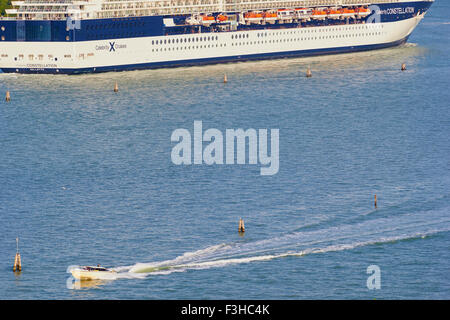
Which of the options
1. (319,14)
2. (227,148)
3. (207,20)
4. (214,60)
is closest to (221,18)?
(207,20)

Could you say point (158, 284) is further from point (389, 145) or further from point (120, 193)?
point (389, 145)

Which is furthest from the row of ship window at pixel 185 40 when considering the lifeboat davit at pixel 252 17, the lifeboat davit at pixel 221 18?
the lifeboat davit at pixel 252 17

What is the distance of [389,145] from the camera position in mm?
86875

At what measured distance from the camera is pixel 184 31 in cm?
12988

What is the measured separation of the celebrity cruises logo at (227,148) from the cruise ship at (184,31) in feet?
102

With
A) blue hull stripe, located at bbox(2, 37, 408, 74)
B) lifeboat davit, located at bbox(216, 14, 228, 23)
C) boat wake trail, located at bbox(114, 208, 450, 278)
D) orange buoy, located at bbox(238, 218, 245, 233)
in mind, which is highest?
lifeboat davit, located at bbox(216, 14, 228, 23)

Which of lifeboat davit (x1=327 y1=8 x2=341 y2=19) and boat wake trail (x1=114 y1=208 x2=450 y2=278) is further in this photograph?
lifeboat davit (x1=327 y1=8 x2=341 y2=19)

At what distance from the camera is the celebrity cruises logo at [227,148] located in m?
81.7

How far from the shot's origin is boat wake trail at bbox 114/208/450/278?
60.5 metres

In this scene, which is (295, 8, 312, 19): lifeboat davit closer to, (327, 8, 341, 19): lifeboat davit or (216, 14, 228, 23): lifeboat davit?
(327, 8, 341, 19): lifeboat davit

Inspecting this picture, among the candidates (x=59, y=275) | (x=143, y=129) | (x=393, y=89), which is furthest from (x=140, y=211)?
(x=393, y=89)

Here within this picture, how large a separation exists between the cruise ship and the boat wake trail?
202 ft

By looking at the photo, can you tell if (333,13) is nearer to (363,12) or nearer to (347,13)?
(347,13)

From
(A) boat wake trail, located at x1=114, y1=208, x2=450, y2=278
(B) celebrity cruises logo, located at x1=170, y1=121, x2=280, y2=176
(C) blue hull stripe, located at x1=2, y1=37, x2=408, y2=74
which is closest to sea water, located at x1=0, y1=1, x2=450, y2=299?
(A) boat wake trail, located at x1=114, y1=208, x2=450, y2=278
